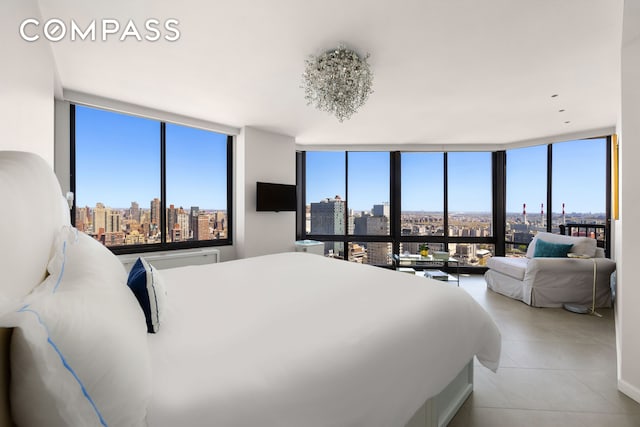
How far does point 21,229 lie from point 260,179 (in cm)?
405

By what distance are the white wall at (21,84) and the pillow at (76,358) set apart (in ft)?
3.38

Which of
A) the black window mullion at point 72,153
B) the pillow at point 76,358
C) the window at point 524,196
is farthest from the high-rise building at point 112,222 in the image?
the window at point 524,196

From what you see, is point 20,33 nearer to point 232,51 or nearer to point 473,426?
point 232,51

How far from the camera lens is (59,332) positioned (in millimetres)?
540

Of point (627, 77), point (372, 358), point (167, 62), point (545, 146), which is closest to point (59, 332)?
point (372, 358)

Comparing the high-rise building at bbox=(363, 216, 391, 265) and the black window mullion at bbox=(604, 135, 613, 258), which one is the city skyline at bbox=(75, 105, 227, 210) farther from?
the black window mullion at bbox=(604, 135, 613, 258)

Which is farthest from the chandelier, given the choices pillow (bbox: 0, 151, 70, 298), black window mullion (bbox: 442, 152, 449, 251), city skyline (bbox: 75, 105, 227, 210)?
black window mullion (bbox: 442, 152, 449, 251)

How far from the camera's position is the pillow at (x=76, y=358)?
48cm

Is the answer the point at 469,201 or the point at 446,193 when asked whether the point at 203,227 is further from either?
the point at 469,201

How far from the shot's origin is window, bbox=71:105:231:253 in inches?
137

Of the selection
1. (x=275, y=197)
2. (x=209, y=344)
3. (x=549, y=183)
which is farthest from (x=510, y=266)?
(x=209, y=344)

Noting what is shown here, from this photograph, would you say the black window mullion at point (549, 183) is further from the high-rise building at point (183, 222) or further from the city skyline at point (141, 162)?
the high-rise building at point (183, 222)

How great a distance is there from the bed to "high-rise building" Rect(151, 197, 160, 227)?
2692mm

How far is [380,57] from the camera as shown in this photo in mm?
2359
